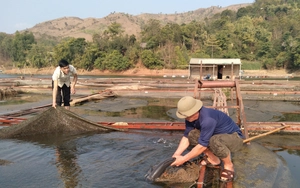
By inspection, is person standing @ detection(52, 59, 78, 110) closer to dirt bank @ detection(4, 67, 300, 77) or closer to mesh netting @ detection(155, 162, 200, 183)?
mesh netting @ detection(155, 162, 200, 183)

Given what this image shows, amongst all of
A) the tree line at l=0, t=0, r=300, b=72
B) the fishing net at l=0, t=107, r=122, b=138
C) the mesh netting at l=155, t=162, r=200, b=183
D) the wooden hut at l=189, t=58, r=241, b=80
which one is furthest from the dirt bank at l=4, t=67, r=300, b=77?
the mesh netting at l=155, t=162, r=200, b=183

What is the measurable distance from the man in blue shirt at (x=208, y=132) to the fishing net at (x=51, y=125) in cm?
308

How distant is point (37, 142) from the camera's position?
5.74 m

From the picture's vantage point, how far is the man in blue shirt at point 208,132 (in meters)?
3.34

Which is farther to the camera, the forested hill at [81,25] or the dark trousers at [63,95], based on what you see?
the forested hill at [81,25]

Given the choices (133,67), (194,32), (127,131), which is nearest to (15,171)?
(127,131)

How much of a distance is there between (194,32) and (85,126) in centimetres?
5504

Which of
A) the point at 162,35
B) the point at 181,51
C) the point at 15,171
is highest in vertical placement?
the point at 162,35

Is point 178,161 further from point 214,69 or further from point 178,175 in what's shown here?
point 214,69

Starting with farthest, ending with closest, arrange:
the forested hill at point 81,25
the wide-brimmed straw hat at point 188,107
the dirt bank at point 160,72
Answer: the forested hill at point 81,25 < the dirt bank at point 160,72 < the wide-brimmed straw hat at point 188,107

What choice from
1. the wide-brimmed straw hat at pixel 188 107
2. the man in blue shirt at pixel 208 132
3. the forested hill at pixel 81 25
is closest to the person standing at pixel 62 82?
the man in blue shirt at pixel 208 132

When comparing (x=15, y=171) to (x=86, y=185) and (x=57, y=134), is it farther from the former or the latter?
(x=57, y=134)

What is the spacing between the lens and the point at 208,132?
11.0ft

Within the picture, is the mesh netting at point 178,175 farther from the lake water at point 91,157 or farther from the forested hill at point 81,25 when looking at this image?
the forested hill at point 81,25
